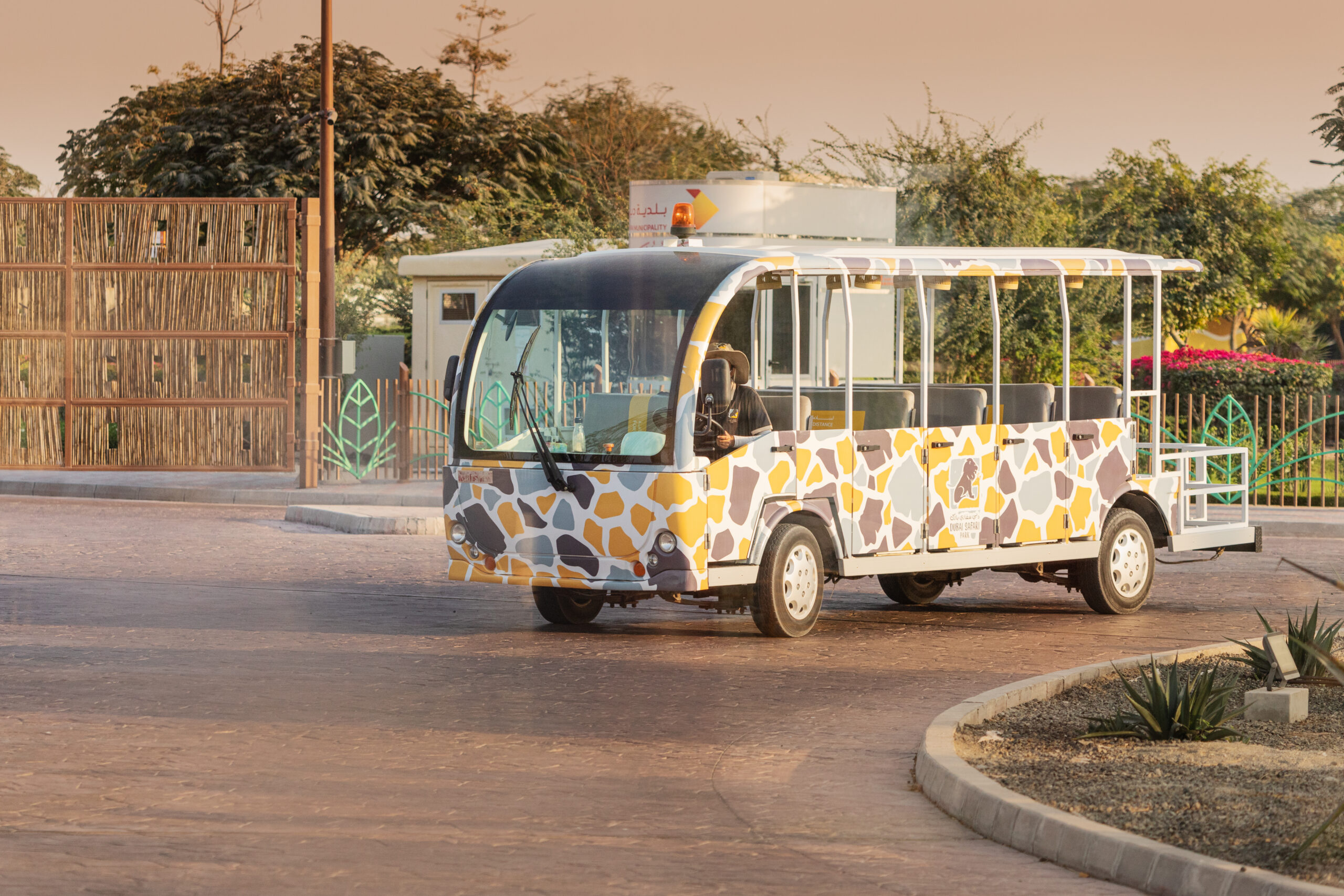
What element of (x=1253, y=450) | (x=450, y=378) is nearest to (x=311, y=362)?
(x=1253, y=450)

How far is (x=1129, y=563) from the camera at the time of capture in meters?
13.2

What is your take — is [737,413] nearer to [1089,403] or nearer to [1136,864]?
[1089,403]

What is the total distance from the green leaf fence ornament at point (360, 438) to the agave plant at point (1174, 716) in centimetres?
1726

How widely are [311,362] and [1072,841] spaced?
1881 cm

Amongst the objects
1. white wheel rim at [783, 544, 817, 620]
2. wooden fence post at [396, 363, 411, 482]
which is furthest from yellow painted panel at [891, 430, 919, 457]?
wooden fence post at [396, 363, 411, 482]

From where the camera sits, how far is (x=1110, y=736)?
7660 millimetres

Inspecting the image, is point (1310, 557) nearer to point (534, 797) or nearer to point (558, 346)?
point (558, 346)

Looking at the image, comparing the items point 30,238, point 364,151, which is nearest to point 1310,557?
point 30,238

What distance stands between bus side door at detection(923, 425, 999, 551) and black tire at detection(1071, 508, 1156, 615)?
1.02 m

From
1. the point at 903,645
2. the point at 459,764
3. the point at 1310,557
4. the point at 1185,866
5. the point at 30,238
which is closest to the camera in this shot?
the point at 1185,866

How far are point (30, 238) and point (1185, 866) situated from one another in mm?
23247

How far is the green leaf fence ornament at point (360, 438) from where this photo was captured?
80.2ft

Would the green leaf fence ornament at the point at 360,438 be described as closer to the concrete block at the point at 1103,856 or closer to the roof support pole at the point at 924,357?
the roof support pole at the point at 924,357

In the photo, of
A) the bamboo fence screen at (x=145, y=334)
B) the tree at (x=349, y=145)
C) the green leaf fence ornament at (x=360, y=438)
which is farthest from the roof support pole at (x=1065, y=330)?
the tree at (x=349, y=145)
